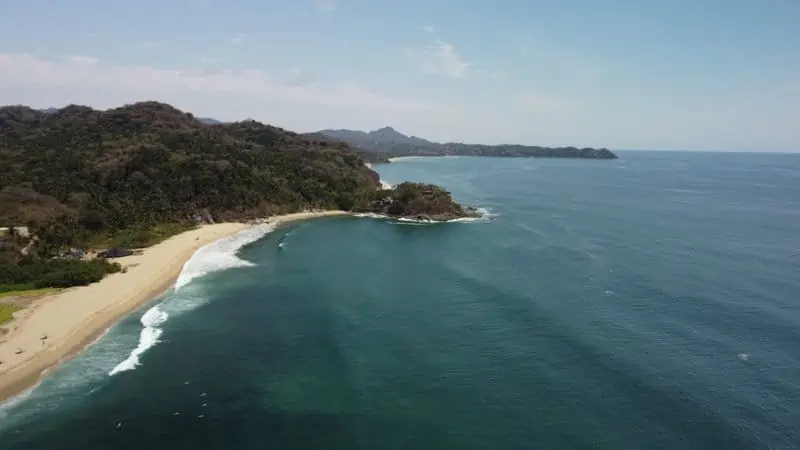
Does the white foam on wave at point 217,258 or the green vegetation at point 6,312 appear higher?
the green vegetation at point 6,312

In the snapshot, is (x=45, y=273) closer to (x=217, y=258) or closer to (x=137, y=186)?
(x=217, y=258)

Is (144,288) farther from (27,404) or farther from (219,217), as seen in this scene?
(219,217)

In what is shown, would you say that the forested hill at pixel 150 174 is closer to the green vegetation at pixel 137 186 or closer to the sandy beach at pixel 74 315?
the green vegetation at pixel 137 186

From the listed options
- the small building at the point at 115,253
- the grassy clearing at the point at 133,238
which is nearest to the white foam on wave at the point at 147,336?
the small building at the point at 115,253

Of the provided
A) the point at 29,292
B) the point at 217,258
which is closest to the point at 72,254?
the point at 29,292

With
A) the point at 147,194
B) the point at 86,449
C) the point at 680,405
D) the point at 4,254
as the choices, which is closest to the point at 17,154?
the point at 147,194
